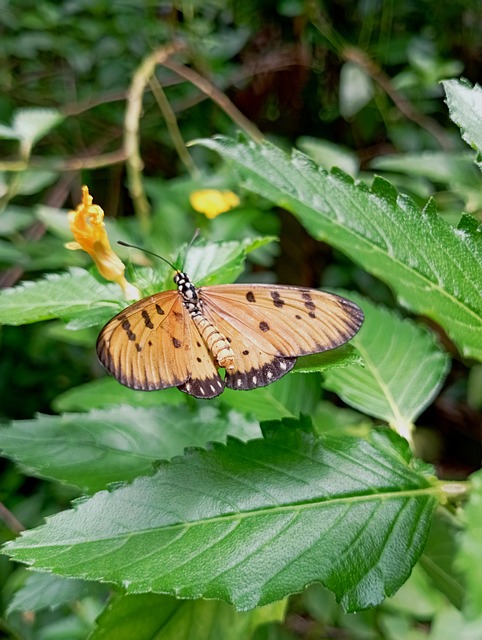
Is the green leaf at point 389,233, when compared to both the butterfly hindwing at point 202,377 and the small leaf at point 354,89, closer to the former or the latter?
the butterfly hindwing at point 202,377

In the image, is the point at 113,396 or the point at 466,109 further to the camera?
the point at 113,396

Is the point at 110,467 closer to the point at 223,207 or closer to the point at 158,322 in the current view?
the point at 158,322

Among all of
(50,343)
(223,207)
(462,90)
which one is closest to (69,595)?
(462,90)

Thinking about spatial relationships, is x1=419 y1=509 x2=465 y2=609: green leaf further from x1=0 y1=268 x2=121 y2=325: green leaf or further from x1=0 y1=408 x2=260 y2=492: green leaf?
x1=0 y1=268 x2=121 y2=325: green leaf

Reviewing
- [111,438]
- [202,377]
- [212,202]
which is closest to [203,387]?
[202,377]

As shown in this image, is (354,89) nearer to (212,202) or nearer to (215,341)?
(212,202)

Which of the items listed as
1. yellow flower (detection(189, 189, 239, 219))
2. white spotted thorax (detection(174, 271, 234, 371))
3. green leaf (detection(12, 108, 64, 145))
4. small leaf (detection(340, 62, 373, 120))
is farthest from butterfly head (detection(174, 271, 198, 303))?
small leaf (detection(340, 62, 373, 120))
